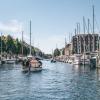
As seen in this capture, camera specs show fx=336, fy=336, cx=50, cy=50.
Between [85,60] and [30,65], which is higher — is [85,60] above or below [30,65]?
above

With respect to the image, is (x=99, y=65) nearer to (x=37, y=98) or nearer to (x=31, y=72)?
(x=31, y=72)

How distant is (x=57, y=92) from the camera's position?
46531 millimetres

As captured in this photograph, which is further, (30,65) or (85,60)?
(85,60)

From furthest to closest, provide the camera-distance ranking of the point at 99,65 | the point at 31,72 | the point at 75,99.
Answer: the point at 99,65
the point at 31,72
the point at 75,99

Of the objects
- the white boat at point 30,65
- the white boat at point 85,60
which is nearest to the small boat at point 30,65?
the white boat at point 30,65

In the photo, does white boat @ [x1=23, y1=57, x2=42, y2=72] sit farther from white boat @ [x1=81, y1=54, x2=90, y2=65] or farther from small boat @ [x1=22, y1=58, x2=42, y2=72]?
white boat @ [x1=81, y1=54, x2=90, y2=65]

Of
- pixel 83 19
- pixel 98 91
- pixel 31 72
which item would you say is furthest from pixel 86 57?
pixel 98 91

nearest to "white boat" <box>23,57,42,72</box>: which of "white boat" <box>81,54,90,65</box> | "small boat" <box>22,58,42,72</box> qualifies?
"small boat" <box>22,58,42,72</box>

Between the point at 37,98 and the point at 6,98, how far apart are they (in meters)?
3.77

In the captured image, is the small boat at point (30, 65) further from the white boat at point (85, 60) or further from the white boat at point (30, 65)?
the white boat at point (85, 60)

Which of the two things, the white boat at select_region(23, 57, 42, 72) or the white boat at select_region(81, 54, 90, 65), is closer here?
the white boat at select_region(23, 57, 42, 72)

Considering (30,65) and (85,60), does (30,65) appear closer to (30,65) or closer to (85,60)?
(30,65)

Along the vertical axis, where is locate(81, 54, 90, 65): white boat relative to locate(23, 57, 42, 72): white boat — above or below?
above

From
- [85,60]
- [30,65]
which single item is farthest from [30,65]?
[85,60]
